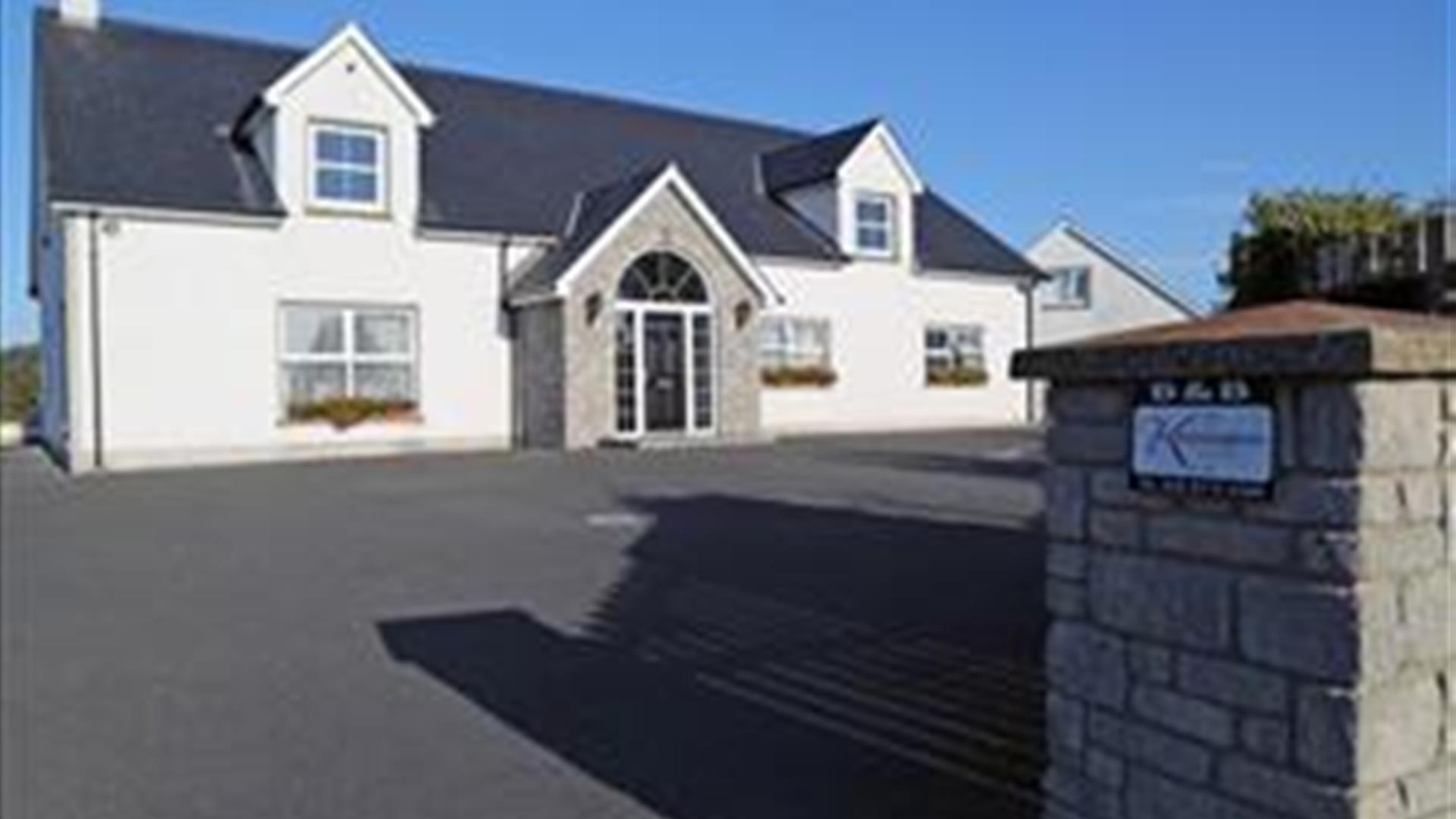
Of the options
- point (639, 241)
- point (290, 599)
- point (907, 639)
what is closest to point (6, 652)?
point (290, 599)

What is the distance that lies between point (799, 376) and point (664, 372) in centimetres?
428

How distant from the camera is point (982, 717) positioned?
21.5ft

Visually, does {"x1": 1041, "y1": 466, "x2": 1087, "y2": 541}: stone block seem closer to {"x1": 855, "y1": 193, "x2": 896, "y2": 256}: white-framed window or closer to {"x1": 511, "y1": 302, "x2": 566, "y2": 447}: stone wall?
{"x1": 511, "y1": 302, "x2": 566, "y2": 447}: stone wall

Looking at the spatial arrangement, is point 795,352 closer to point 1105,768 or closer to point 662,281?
point 662,281

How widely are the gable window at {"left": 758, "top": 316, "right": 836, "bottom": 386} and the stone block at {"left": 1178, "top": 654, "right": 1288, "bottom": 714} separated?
26.0 meters

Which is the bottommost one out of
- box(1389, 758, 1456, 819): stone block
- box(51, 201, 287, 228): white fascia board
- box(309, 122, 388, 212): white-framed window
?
box(1389, 758, 1456, 819): stone block

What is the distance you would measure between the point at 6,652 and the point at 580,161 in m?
23.1

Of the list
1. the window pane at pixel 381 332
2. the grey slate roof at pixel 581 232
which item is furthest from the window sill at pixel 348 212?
the grey slate roof at pixel 581 232

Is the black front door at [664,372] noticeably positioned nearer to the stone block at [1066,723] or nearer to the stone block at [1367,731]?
the stone block at [1066,723]

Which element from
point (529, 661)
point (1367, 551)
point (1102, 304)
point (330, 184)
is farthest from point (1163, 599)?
point (1102, 304)

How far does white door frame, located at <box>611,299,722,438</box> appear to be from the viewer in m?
26.9

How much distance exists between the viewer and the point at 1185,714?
13.7 feet

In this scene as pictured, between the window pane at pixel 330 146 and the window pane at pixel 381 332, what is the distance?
105 inches

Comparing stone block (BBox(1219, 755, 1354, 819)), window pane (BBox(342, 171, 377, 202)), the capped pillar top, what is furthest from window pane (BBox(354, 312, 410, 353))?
stone block (BBox(1219, 755, 1354, 819))
